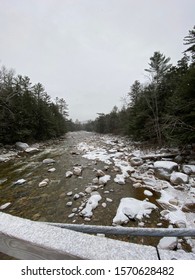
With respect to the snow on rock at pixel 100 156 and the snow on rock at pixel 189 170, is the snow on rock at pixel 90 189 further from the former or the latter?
the snow on rock at pixel 189 170

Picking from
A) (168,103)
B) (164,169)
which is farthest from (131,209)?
(168,103)

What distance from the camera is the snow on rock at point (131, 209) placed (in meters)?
3.31

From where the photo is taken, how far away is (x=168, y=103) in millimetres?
9555

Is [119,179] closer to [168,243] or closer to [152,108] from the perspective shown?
[168,243]

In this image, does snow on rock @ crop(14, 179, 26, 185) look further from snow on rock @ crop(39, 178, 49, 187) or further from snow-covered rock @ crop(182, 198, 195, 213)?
snow-covered rock @ crop(182, 198, 195, 213)

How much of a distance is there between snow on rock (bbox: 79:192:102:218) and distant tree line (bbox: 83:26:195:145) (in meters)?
4.91

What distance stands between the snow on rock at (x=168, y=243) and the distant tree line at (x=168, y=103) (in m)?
5.24

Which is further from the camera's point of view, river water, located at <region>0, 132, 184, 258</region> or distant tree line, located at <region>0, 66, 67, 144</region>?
distant tree line, located at <region>0, 66, 67, 144</region>

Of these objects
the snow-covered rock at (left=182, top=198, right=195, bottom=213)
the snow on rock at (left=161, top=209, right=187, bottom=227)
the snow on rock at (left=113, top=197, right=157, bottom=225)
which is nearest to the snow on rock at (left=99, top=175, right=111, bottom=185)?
the snow on rock at (left=113, top=197, right=157, bottom=225)

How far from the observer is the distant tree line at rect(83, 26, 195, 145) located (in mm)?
7117

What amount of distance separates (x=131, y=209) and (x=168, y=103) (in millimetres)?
8260

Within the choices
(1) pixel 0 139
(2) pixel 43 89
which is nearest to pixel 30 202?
(1) pixel 0 139

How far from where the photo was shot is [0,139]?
1309 centimetres
